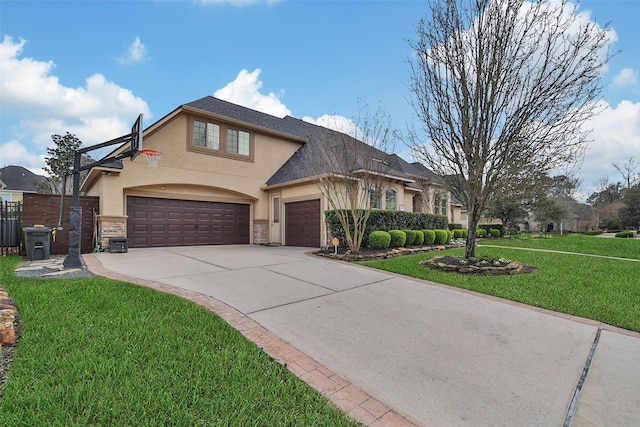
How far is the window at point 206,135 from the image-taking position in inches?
523

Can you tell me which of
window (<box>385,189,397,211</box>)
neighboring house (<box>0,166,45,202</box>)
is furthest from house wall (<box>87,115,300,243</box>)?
neighboring house (<box>0,166,45,202</box>)

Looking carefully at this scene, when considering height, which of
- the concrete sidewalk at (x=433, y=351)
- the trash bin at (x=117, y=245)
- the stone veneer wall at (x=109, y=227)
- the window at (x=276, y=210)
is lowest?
the concrete sidewalk at (x=433, y=351)

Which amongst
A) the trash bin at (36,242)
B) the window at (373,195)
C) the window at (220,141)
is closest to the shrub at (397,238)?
the window at (373,195)

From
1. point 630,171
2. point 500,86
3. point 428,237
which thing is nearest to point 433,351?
point 500,86

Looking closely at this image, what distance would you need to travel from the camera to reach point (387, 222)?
12.1 meters

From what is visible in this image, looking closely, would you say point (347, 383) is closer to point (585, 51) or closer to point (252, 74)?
point (585, 51)

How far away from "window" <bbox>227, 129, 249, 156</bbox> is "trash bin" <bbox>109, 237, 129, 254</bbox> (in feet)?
20.2

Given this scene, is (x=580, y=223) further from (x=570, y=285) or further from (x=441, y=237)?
(x=570, y=285)

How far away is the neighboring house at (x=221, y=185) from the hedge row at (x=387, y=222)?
2.56 ft

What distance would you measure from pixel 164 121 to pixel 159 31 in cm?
324

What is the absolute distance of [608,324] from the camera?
14.0ft

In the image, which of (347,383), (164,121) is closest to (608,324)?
(347,383)

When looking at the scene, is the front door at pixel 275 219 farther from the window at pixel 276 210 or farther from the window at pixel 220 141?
the window at pixel 220 141

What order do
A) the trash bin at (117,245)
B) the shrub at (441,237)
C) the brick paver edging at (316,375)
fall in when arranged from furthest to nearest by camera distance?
1. the shrub at (441,237)
2. the trash bin at (117,245)
3. the brick paver edging at (316,375)
